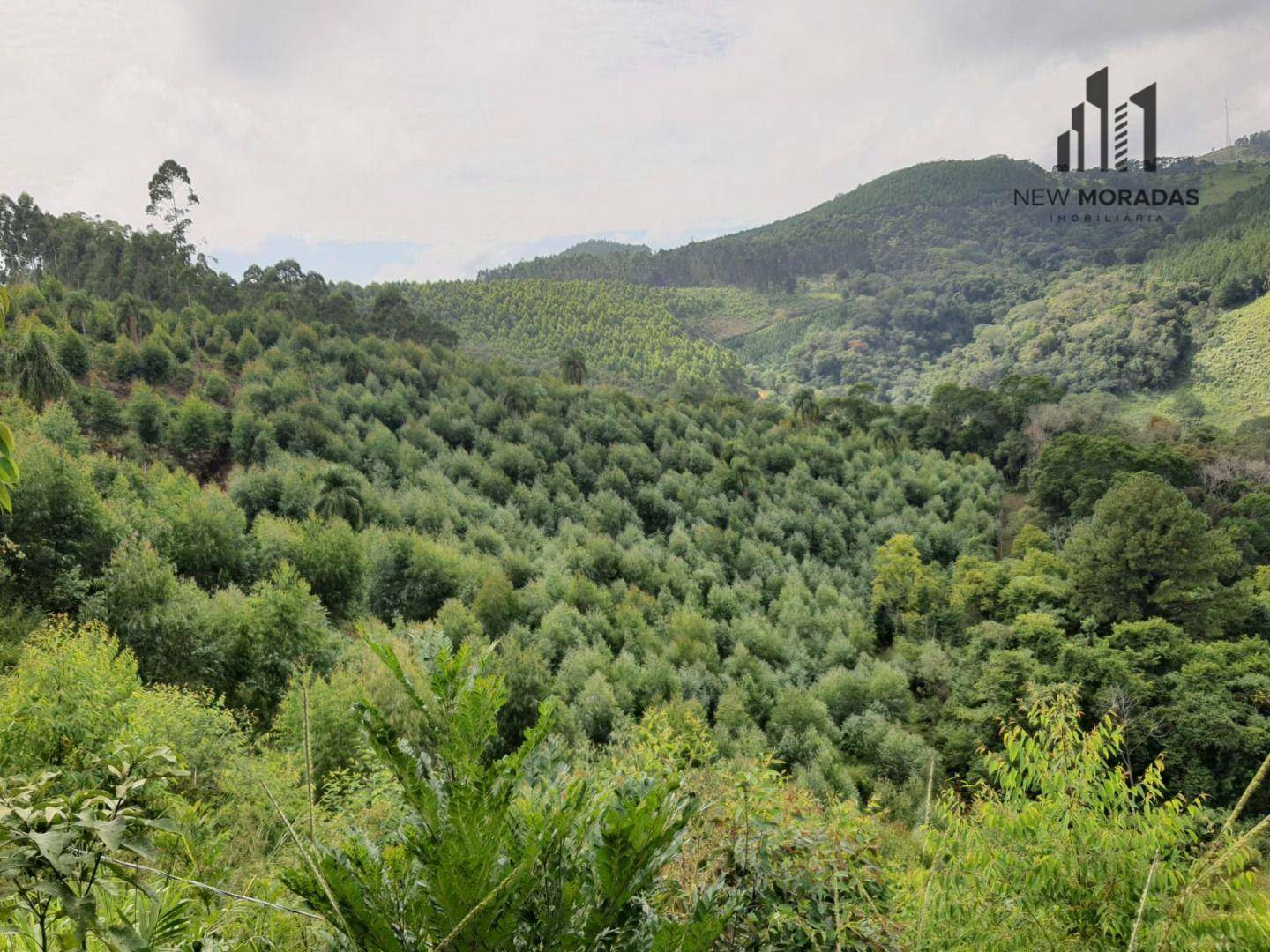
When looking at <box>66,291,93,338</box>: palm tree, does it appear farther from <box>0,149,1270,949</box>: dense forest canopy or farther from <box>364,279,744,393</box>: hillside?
<box>364,279,744,393</box>: hillside

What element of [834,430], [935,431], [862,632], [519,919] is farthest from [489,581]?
[935,431]

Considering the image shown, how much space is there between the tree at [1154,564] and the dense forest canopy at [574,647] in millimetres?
162

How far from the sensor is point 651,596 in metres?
28.7

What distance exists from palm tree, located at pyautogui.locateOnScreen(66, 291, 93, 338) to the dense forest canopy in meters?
0.30

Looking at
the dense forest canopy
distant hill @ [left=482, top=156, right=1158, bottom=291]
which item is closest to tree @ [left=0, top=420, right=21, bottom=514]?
the dense forest canopy

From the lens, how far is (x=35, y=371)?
24.7m

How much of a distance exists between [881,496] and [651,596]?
23.8 meters

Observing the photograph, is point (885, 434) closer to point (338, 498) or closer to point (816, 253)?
point (338, 498)

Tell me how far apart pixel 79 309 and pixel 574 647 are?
129 ft

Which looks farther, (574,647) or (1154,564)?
(1154,564)

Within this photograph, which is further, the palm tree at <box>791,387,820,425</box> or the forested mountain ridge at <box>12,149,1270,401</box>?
the forested mountain ridge at <box>12,149,1270,401</box>

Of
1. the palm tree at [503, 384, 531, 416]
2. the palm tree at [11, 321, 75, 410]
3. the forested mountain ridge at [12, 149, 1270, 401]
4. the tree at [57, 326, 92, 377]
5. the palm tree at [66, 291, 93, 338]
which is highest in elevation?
the forested mountain ridge at [12, 149, 1270, 401]

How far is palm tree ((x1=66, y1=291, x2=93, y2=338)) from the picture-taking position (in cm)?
3759

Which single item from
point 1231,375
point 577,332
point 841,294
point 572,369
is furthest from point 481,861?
point 841,294
